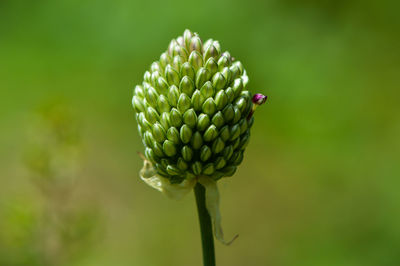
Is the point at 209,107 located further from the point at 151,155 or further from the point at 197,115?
the point at 151,155

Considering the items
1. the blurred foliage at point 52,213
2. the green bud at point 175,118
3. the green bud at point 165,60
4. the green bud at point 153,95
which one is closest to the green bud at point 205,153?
the green bud at point 175,118

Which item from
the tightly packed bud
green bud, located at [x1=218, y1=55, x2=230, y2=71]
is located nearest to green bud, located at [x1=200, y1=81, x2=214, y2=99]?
the tightly packed bud

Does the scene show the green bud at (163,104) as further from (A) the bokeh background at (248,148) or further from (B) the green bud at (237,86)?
(A) the bokeh background at (248,148)

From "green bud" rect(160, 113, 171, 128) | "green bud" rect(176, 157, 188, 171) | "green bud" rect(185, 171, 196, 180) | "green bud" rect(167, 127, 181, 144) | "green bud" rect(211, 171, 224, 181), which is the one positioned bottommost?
"green bud" rect(211, 171, 224, 181)

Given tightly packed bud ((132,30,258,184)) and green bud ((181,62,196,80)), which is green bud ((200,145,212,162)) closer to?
tightly packed bud ((132,30,258,184))

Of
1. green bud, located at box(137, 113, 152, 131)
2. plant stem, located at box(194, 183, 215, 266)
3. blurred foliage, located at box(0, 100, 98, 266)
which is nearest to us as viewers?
plant stem, located at box(194, 183, 215, 266)

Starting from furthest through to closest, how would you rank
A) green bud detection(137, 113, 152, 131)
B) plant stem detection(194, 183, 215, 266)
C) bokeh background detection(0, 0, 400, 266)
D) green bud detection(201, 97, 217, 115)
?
bokeh background detection(0, 0, 400, 266)
green bud detection(137, 113, 152, 131)
green bud detection(201, 97, 217, 115)
plant stem detection(194, 183, 215, 266)

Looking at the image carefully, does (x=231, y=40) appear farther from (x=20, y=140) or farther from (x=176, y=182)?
(x=176, y=182)
